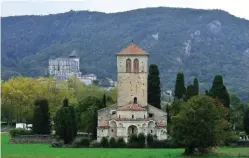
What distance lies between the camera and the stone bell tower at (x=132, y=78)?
7706cm

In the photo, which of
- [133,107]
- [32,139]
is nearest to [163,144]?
[133,107]

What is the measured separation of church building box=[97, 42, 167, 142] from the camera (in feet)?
236

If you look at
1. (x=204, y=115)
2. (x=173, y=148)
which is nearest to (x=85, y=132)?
(x=173, y=148)

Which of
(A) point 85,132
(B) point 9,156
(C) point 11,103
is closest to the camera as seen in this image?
(B) point 9,156

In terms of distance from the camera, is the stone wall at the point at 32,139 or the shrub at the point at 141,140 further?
the stone wall at the point at 32,139

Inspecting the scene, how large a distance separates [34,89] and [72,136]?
117 feet

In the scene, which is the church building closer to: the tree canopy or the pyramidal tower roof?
the pyramidal tower roof

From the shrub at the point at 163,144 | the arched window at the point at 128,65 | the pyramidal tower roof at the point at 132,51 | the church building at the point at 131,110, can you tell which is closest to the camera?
the shrub at the point at 163,144

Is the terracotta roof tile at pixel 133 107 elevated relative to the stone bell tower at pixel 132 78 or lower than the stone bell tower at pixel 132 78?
lower

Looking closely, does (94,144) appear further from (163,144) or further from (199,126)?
(199,126)

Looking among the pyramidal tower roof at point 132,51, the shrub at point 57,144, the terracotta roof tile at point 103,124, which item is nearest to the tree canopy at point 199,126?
the shrub at point 57,144

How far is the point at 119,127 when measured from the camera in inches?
2832

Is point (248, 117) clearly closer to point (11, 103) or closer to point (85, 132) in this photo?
point (85, 132)

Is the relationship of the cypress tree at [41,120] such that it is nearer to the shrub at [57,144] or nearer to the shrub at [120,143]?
the shrub at [57,144]
